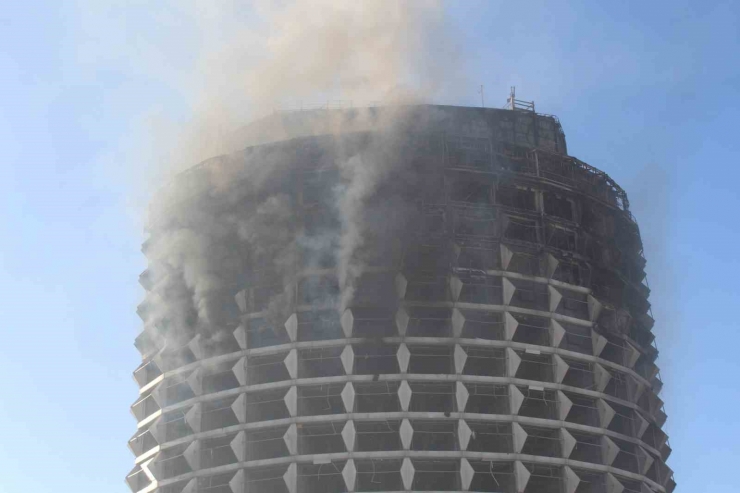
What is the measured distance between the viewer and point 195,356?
68.3 metres

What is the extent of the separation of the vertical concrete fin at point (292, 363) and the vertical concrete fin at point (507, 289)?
1271cm

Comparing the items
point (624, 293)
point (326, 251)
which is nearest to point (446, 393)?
point (326, 251)

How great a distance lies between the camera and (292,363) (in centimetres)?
6469

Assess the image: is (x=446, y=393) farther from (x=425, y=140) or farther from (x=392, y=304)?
(x=425, y=140)

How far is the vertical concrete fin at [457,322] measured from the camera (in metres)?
65.6

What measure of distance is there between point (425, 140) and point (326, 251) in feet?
31.4

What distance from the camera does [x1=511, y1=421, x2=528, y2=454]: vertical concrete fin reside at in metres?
62.9

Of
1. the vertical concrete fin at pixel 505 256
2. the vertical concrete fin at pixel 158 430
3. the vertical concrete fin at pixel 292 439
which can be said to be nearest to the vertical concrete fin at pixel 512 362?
the vertical concrete fin at pixel 505 256

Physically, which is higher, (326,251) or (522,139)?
(522,139)

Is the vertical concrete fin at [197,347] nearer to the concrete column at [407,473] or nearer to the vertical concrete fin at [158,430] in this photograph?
the vertical concrete fin at [158,430]

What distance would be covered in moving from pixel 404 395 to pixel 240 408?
9401 millimetres

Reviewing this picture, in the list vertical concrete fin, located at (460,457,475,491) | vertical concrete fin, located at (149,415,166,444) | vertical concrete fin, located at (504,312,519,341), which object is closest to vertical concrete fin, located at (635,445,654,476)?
vertical concrete fin, located at (504,312,519,341)

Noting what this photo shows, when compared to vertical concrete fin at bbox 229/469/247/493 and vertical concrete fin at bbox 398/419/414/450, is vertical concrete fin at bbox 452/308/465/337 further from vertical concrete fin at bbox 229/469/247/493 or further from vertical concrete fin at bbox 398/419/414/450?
vertical concrete fin at bbox 229/469/247/493

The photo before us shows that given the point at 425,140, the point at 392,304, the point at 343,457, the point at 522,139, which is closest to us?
the point at 343,457
